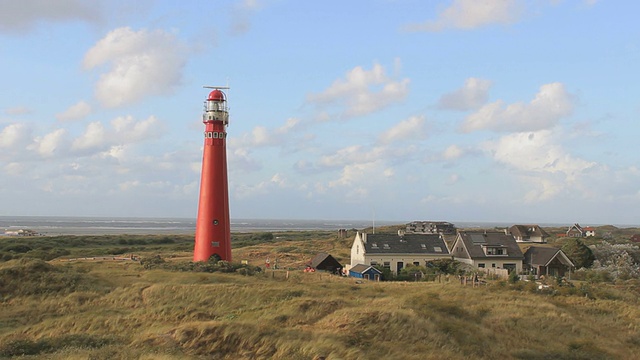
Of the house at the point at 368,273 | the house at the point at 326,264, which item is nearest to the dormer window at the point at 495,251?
the house at the point at 368,273

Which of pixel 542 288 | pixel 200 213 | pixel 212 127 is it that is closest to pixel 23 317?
pixel 200 213

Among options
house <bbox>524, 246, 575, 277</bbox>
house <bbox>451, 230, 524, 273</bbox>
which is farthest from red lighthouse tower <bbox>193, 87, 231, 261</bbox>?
house <bbox>524, 246, 575, 277</bbox>

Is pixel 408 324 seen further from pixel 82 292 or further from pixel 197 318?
Answer: pixel 82 292

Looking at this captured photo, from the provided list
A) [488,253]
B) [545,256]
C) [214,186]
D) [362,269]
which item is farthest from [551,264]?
[214,186]

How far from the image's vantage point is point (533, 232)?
89.1 m

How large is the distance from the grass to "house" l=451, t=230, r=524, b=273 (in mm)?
12252

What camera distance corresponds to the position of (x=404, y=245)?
4991 cm

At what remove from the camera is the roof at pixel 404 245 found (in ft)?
161

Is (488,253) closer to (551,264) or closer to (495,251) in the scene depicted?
(495,251)

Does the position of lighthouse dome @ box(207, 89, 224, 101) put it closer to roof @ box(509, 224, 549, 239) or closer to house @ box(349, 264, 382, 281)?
house @ box(349, 264, 382, 281)

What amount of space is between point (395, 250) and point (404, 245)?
117 centimetres

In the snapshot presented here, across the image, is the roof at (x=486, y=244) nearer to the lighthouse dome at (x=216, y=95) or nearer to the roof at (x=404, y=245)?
the roof at (x=404, y=245)

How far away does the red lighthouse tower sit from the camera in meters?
35.3

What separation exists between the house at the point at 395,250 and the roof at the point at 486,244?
213 centimetres
